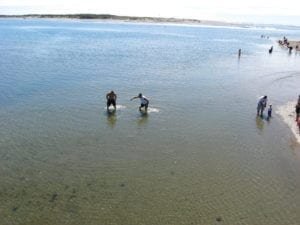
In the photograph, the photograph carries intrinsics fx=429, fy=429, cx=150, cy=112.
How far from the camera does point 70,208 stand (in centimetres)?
1667

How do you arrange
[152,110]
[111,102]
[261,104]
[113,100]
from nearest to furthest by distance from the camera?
[261,104] < [113,100] < [111,102] < [152,110]

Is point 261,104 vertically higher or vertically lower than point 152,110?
higher

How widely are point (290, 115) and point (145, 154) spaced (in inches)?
502

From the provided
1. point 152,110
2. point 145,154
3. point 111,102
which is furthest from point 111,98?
point 145,154

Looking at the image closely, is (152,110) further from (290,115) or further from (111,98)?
(290,115)

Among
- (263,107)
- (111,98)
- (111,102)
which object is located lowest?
(111,102)

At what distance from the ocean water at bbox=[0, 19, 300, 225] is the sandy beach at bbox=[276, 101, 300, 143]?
435mm

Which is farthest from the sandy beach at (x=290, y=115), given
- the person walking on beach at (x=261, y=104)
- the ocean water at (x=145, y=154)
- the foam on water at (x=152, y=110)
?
the foam on water at (x=152, y=110)

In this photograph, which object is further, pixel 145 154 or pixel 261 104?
pixel 261 104

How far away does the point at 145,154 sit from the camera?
22141 millimetres

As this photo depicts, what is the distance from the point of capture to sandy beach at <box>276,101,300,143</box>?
26.5 metres

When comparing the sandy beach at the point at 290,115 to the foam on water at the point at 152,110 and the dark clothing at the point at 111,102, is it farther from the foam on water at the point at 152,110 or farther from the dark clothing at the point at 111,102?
the dark clothing at the point at 111,102

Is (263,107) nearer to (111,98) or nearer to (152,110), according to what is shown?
(152,110)

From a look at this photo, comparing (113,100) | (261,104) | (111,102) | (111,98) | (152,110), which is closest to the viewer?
(261,104)
